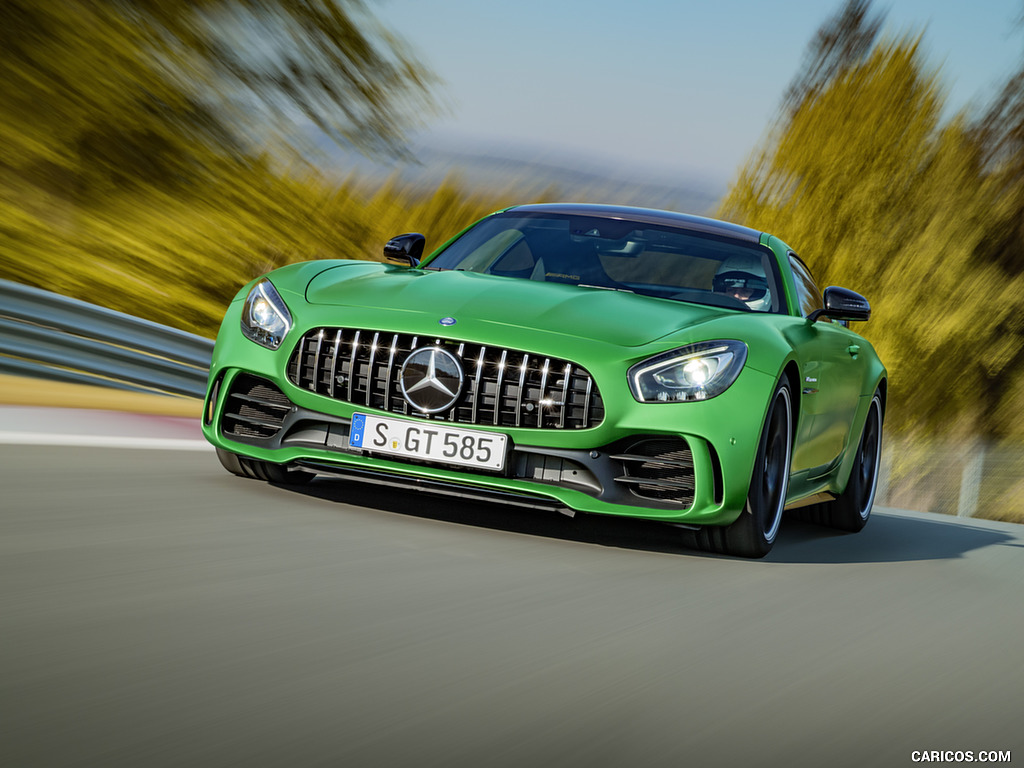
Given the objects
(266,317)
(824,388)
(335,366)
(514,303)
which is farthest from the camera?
(824,388)

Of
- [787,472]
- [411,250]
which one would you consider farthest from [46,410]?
[787,472]

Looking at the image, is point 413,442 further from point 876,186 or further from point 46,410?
point 876,186

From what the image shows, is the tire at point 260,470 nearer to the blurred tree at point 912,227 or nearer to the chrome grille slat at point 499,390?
the chrome grille slat at point 499,390

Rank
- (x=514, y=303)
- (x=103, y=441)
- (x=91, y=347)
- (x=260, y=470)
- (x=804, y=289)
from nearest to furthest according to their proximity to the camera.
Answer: (x=514, y=303) < (x=260, y=470) < (x=103, y=441) < (x=804, y=289) < (x=91, y=347)

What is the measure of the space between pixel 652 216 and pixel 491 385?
2140 millimetres

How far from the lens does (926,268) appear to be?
19.7 m

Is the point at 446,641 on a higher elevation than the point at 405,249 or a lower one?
lower

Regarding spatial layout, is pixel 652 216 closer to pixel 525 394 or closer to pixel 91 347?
pixel 525 394

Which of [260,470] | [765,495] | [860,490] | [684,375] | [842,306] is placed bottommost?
[260,470]

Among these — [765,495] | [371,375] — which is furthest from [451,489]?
[765,495]

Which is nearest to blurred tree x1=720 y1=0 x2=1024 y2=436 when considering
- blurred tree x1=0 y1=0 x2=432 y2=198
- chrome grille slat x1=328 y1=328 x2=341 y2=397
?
blurred tree x1=0 y1=0 x2=432 y2=198

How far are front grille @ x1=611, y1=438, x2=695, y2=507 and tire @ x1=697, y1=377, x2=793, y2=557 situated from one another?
249mm

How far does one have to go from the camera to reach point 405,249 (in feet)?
21.0

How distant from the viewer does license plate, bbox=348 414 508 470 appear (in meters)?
4.73
